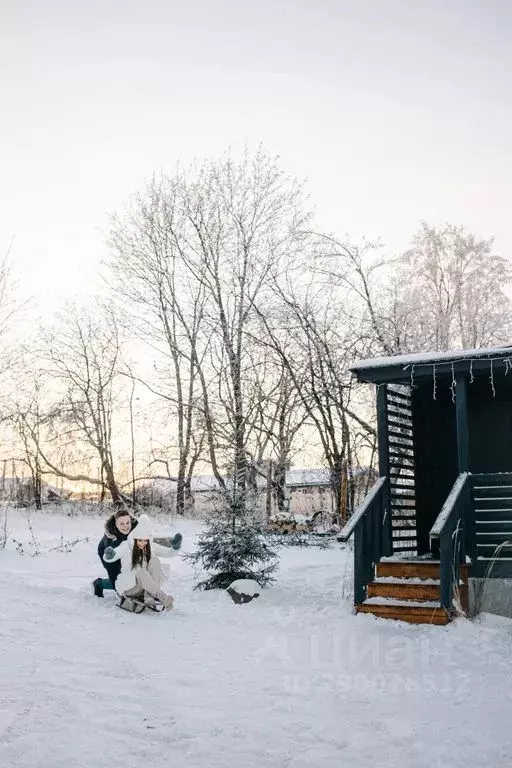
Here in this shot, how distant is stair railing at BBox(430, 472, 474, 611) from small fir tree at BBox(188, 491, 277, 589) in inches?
98.6

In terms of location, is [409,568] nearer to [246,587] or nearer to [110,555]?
[246,587]

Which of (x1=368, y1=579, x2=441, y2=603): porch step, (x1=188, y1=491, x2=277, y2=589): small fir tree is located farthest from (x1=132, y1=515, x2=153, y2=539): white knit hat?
(x1=368, y1=579, x2=441, y2=603): porch step

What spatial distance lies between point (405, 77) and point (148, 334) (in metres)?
13.8

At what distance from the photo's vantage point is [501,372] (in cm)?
819

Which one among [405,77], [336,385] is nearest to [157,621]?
[405,77]

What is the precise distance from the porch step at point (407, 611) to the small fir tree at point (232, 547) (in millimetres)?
1819

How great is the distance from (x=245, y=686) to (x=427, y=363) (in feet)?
15.2

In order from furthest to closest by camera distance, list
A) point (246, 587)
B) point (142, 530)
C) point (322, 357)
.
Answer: point (322, 357) → point (246, 587) → point (142, 530)

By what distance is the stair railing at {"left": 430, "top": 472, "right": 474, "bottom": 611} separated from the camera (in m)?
6.93

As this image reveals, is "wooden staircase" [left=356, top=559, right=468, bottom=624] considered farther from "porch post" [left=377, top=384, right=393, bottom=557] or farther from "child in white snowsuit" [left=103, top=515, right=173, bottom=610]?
"child in white snowsuit" [left=103, top=515, right=173, bottom=610]

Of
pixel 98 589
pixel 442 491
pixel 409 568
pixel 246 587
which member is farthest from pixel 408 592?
pixel 98 589

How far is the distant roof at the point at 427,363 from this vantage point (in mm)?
7711

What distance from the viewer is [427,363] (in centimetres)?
801

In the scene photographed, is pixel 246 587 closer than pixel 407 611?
No
